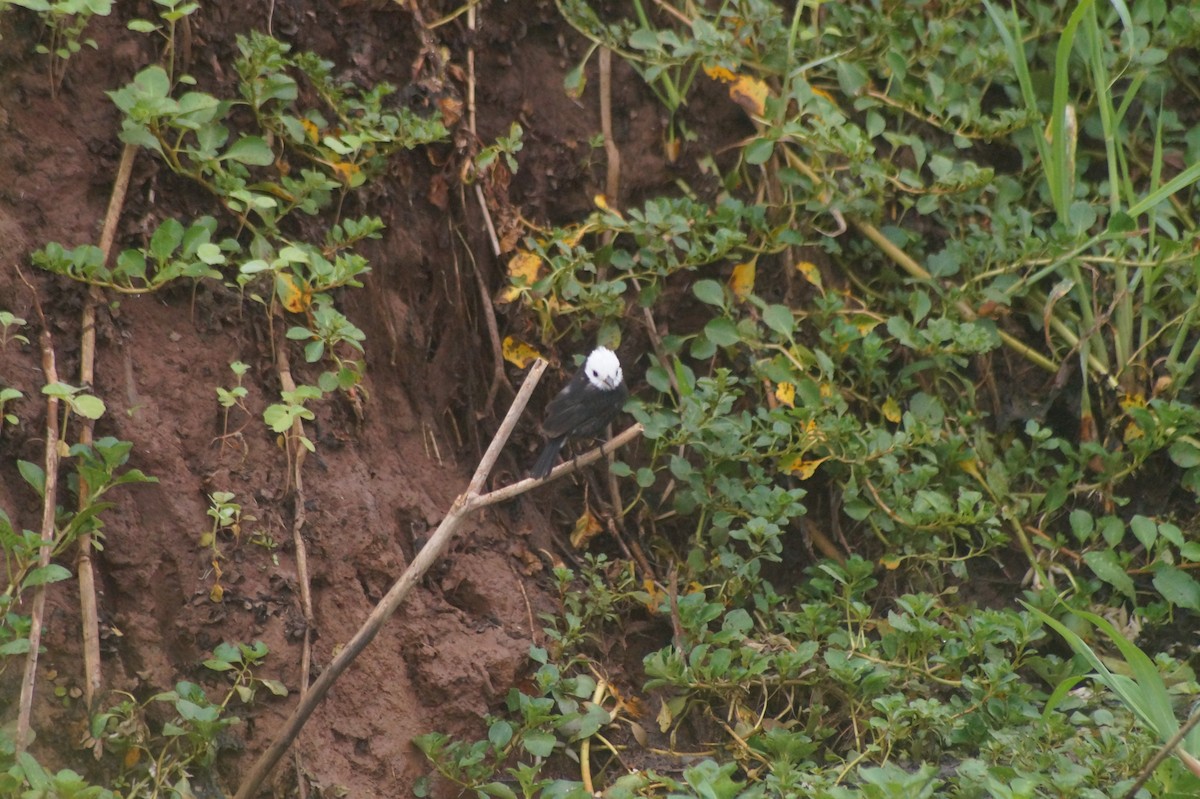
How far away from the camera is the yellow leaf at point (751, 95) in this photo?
4.01 m

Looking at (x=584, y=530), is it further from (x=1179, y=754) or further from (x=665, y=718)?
(x=1179, y=754)

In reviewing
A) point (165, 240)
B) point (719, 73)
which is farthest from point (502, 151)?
→ point (165, 240)

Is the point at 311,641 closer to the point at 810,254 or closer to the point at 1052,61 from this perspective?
the point at 810,254

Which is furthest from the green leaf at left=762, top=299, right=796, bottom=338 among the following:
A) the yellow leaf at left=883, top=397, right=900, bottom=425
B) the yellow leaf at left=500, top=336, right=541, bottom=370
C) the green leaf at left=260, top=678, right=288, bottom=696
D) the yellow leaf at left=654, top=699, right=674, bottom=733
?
the green leaf at left=260, top=678, right=288, bottom=696

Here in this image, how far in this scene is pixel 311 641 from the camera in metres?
3.12

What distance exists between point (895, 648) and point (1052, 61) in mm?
2447

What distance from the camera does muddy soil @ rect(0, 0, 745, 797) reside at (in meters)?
2.89

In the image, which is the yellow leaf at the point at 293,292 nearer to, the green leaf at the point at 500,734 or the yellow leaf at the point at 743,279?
the green leaf at the point at 500,734

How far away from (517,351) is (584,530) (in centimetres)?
63

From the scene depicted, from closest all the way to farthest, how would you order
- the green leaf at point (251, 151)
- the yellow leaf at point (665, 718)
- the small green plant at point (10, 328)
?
the small green plant at point (10, 328) → the green leaf at point (251, 151) → the yellow leaf at point (665, 718)

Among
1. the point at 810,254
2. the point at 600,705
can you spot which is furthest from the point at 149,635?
the point at 810,254

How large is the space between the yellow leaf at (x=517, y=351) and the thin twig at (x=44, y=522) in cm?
141

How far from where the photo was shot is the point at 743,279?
4059 millimetres

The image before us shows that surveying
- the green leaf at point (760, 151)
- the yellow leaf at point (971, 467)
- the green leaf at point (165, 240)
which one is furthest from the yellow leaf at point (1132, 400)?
the green leaf at point (165, 240)
